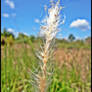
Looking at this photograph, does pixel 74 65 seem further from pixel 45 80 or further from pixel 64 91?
pixel 45 80

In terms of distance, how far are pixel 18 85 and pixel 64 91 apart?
401 millimetres

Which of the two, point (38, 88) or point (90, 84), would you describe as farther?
point (90, 84)

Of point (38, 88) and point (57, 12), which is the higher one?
point (57, 12)

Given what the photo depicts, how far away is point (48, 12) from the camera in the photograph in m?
0.38

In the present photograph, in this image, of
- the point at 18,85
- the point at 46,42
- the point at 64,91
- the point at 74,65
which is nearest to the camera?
the point at 46,42

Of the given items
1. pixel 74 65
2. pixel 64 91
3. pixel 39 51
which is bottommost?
pixel 64 91

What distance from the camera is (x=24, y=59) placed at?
5.54ft

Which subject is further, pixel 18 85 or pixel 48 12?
pixel 18 85

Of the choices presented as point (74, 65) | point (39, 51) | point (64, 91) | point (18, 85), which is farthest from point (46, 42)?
point (74, 65)

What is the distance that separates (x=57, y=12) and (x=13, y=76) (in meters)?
1.22

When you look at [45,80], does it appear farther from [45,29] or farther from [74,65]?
[74,65]

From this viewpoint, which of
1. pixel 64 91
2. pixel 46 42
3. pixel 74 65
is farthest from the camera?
pixel 74 65

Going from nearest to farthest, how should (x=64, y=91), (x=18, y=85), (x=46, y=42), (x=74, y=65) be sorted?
(x=46, y=42)
(x=64, y=91)
(x=18, y=85)
(x=74, y=65)

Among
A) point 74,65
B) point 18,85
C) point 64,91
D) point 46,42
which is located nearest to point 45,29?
point 46,42
